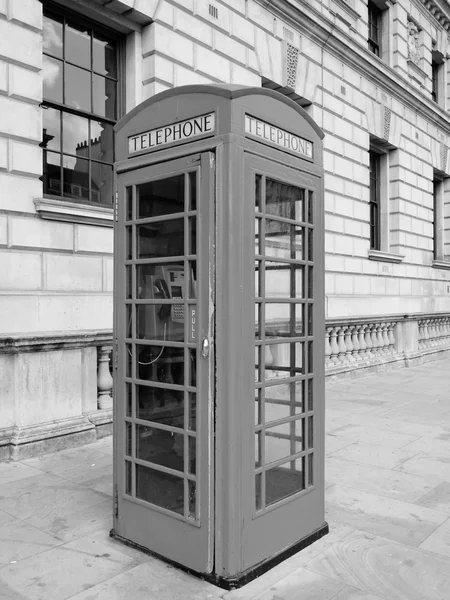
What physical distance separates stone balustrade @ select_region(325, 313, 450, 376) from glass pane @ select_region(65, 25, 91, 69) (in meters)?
5.59

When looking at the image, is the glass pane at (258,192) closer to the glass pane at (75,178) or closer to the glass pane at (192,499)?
the glass pane at (192,499)

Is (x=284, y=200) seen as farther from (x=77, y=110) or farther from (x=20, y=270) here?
(x=77, y=110)

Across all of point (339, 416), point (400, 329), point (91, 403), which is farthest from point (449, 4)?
point (91, 403)

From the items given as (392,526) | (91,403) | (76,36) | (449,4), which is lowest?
(392,526)

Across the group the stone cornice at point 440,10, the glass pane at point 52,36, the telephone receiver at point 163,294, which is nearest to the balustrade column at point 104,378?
the telephone receiver at point 163,294

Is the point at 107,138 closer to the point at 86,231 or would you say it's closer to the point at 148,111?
the point at 86,231

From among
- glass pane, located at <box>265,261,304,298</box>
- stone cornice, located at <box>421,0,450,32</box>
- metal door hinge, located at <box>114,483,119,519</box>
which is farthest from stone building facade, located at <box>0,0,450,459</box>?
glass pane, located at <box>265,261,304,298</box>

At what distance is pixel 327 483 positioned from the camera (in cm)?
464

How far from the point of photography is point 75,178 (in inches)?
284

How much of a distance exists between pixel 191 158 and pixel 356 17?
11.7 m

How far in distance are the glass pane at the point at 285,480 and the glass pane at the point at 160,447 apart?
52 centimetres

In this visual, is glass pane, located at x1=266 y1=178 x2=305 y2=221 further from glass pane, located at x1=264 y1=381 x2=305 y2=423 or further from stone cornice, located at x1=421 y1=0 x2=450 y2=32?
stone cornice, located at x1=421 y1=0 x2=450 y2=32

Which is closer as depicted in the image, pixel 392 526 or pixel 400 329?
pixel 392 526

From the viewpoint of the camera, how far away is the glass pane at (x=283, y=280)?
10.6ft
